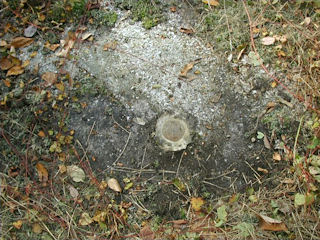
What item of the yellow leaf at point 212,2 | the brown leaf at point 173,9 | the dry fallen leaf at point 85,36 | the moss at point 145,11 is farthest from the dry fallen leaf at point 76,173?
the yellow leaf at point 212,2

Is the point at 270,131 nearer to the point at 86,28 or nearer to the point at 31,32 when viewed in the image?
the point at 86,28

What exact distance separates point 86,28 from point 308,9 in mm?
1965

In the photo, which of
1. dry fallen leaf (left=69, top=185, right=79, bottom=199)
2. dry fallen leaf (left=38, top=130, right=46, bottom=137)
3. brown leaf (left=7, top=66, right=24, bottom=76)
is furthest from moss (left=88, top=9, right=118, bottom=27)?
dry fallen leaf (left=69, top=185, right=79, bottom=199)

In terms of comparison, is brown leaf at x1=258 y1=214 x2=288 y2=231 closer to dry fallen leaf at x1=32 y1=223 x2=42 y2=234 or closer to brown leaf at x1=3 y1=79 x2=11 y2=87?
dry fallen leaf at x1=32 y1=223 x2=42 y2=234

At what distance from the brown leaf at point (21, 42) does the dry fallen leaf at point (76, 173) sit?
1.13 m

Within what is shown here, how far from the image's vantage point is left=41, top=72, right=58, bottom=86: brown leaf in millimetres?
2439

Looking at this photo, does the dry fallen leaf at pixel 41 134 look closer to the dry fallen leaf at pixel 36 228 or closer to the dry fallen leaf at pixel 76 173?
the dry fallen leaf at pixel 76 173

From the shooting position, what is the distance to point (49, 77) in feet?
8.04

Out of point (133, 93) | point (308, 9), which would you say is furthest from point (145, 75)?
point (308, 9)

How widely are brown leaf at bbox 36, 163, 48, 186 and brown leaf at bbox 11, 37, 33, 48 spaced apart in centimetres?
103

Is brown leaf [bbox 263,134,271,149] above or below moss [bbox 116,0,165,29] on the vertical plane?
below

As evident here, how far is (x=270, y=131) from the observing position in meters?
2.38

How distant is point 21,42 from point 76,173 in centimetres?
121

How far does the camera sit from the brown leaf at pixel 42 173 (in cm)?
227
